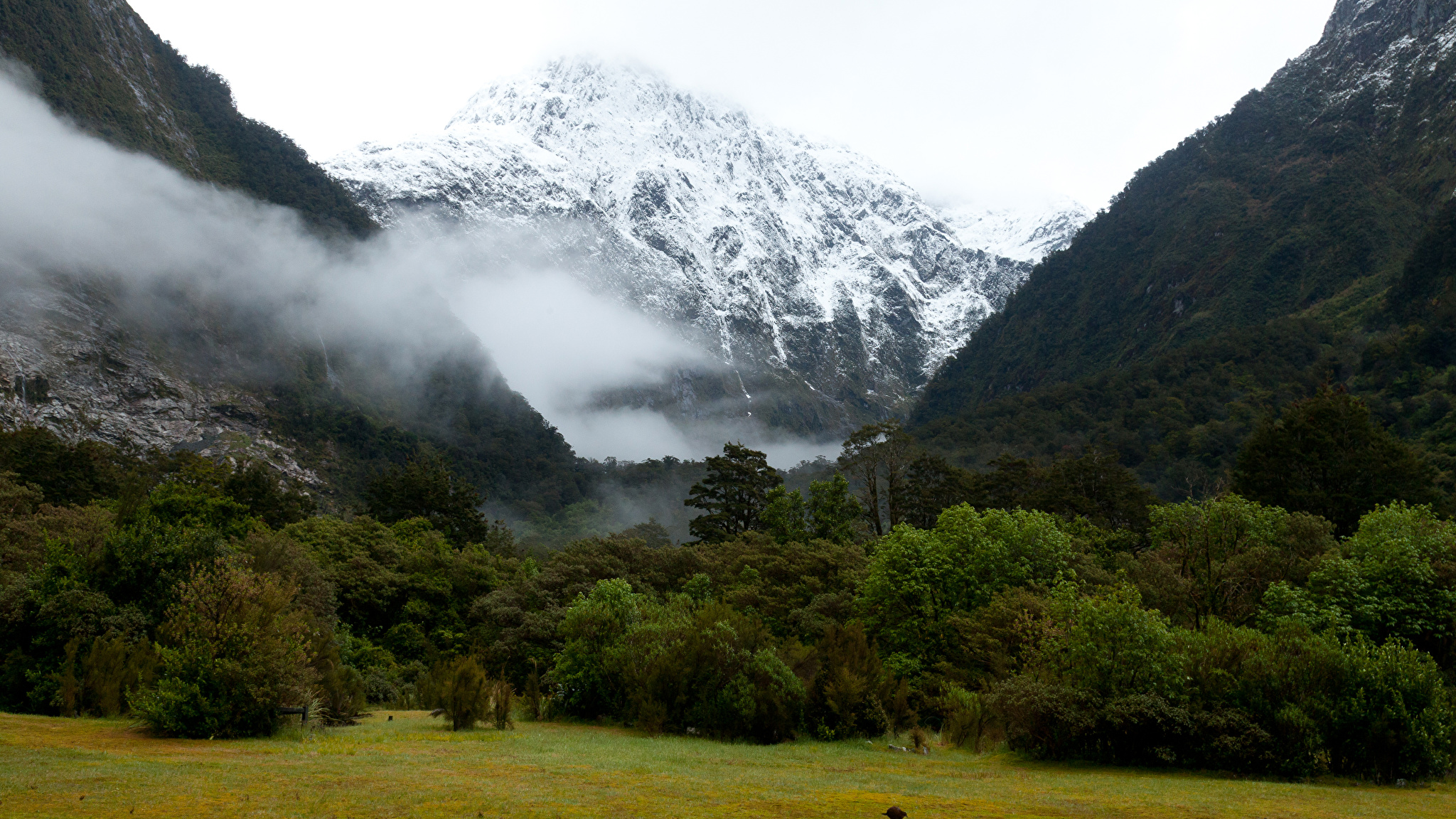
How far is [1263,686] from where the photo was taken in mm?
18984

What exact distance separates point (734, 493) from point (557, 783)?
2311 inches

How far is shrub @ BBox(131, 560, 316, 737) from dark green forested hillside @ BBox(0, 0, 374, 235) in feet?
477

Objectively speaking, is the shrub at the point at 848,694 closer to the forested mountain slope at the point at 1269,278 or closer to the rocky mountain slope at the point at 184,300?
the forested mountain slope at the point at 1269,278

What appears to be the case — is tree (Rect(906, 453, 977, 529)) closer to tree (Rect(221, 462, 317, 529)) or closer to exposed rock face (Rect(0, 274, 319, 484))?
tree (Rect(221, 462, 317, 529))

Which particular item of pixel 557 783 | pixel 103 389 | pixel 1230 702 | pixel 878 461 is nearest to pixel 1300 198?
pixel 878 461

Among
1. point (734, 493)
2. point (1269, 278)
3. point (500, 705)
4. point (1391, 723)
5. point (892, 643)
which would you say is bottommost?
point (1391, 723)

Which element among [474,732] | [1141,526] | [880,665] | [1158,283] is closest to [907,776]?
[880,665]

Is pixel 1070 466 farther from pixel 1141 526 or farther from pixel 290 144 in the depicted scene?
pixel 290 144

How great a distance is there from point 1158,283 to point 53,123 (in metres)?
195

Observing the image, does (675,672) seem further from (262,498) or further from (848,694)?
(262,498)

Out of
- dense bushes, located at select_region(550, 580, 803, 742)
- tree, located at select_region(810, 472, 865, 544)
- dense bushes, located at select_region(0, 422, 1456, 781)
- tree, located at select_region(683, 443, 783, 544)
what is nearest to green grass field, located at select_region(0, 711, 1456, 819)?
dense bushes, located at select_region(0, 422, 1456, 781)

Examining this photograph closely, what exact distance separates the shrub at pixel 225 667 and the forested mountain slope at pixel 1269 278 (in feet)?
283

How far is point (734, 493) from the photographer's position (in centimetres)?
7269

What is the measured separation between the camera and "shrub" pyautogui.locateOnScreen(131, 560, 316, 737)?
18.8m
